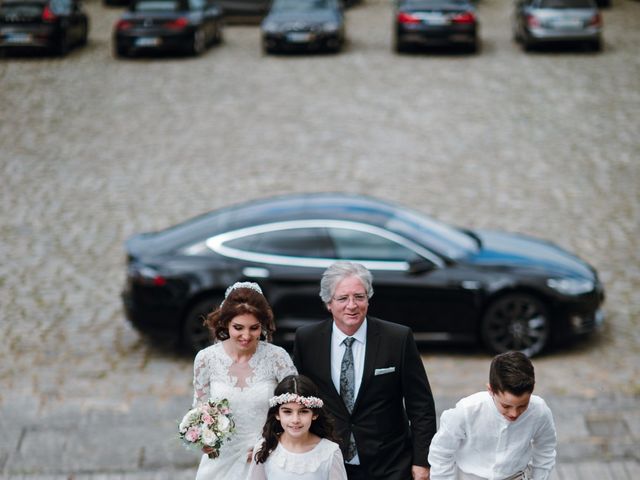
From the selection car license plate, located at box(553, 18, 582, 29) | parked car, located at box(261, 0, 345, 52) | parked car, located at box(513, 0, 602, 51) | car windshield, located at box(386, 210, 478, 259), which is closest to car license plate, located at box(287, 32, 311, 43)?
parked car, located at box(261, 0, 345, 52)

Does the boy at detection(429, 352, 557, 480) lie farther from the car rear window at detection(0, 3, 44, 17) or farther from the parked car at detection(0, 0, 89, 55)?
the car rear window at detection(0, 3, 44, 17)

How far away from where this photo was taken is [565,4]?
26.1m

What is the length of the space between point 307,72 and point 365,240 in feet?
46.8

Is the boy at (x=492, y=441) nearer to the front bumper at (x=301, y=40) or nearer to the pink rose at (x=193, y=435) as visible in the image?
the pink rose at (x=193, y=435)

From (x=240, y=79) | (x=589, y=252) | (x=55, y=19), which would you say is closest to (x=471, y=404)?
(x=589, y=252)

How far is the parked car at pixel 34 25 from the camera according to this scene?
25.5 meters

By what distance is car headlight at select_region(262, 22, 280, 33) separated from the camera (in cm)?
2586

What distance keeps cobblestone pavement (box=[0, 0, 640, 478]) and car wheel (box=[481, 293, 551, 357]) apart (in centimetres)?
24

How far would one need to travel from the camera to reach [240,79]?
2389cm

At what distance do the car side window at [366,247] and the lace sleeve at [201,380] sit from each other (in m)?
5.21

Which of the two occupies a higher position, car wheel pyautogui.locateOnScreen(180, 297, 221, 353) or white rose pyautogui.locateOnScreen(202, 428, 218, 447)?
white rose pyautogui.locateOnScreen(202, 428, 218, 447)

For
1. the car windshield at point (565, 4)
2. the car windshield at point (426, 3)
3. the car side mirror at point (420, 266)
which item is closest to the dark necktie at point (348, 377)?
the car side mirror at point (420, 266)

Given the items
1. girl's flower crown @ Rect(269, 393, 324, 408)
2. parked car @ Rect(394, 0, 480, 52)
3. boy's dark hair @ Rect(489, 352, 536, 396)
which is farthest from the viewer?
parked car @ Rect(394, 0, 480, 52)

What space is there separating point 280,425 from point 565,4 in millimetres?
22795
